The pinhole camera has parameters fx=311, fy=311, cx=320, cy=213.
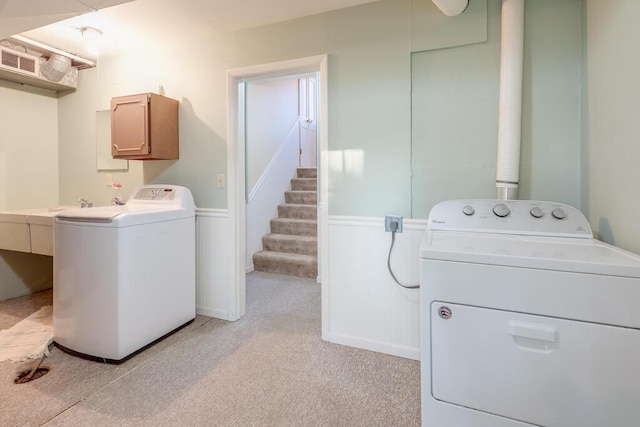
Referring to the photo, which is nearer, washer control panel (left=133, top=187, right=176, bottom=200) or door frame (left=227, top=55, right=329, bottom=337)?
door frame (left=227, top=55, right=329, bottom=337)

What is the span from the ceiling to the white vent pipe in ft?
2.85

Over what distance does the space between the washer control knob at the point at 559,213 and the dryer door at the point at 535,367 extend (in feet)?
2.10

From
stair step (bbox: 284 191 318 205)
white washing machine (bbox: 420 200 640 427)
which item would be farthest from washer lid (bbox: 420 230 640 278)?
stair step (bbox: 284 191 318 205)

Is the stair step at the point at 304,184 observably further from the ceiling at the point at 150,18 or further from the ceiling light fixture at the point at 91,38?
the ceiling light fixture at the point at 91,38

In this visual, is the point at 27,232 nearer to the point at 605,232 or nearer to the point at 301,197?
the point at 301,197

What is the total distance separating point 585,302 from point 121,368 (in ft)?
7.37

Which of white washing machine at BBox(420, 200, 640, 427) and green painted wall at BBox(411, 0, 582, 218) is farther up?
green painted wall at BBox(411, 0, 582, 218)

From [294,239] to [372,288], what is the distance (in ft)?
6.83

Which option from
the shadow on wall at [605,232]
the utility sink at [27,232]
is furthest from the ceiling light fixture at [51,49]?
the shadow on wall at [605,232]

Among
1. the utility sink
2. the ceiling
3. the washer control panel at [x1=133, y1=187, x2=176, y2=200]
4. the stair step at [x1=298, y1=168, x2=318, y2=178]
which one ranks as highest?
the ceiling

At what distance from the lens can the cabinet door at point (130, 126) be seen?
2.35 metres

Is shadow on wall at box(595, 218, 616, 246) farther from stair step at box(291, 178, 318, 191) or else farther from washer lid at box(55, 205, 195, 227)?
stair step at box(291, 178, 318, 191)

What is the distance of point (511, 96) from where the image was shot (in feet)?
5.31

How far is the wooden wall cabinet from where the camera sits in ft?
7.71
